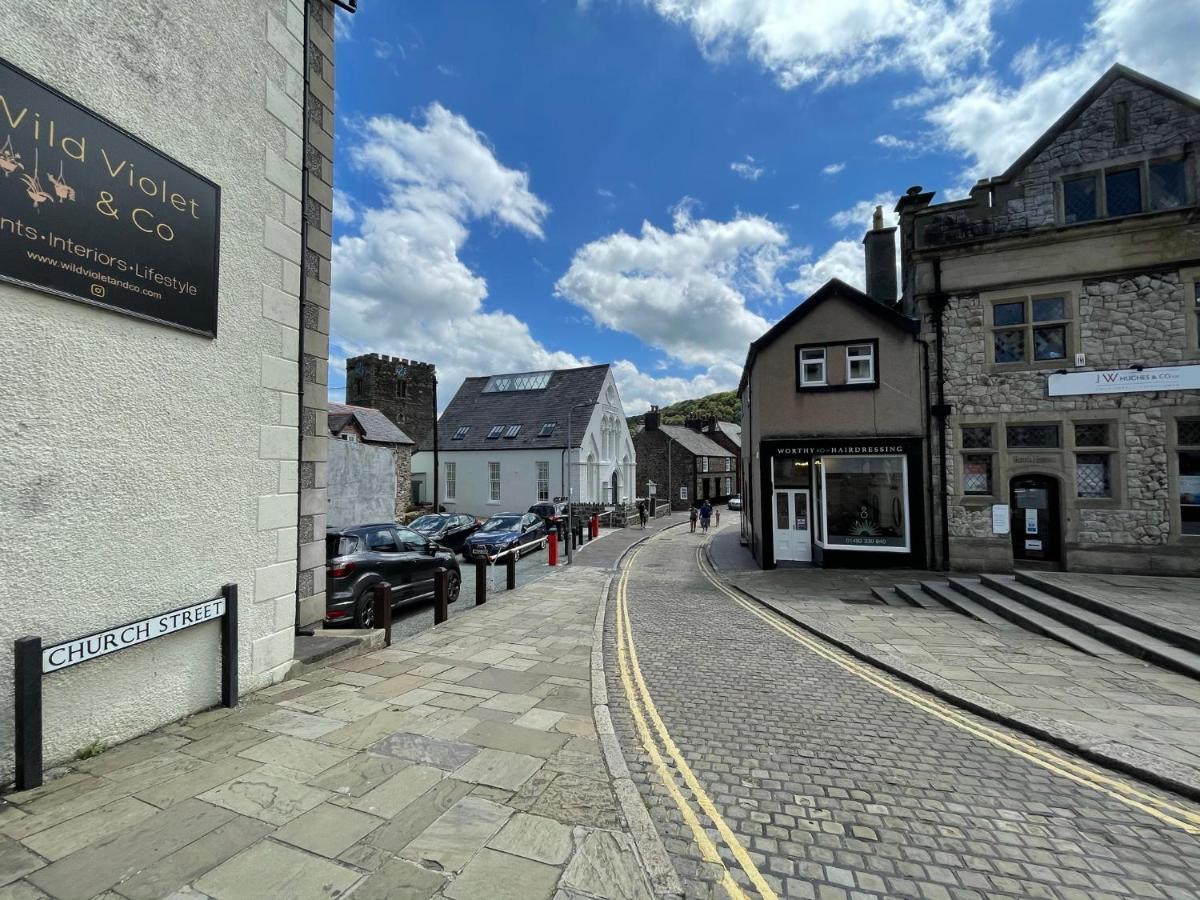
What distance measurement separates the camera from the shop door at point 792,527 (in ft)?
49.1

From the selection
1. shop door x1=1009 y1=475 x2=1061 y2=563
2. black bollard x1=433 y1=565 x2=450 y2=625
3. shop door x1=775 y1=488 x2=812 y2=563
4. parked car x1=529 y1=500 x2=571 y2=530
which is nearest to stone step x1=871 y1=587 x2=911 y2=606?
shop door x1=775 y1=488 x2=812 y2=563

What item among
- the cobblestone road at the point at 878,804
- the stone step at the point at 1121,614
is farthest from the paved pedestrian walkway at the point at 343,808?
the stone step at the point at 1121,614

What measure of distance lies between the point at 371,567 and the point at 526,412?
28.3 metres

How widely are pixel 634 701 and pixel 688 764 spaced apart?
1415 millimetres

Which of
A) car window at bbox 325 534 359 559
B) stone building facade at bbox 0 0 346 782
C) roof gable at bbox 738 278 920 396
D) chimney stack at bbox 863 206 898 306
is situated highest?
chimney stack at bbox 863 206 898 306

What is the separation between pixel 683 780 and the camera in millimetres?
3977

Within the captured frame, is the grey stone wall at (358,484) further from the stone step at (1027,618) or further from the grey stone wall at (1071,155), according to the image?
the grey stone wall at (1071,155)

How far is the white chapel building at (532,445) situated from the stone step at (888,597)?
823 inches

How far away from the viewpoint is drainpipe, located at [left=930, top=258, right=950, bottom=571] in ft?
42.3

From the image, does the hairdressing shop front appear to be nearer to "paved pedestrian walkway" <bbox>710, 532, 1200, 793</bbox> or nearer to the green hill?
"paved pedestrian walkway" <bbox>710, 532, 1200, 793</bbox>

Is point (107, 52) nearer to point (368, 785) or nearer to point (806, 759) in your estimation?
point (368, 785)

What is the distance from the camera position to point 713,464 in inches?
1959

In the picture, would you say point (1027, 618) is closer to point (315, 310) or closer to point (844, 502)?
point (844, 502)

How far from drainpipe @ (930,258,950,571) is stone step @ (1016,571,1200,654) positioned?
8.53 feet
